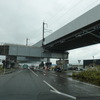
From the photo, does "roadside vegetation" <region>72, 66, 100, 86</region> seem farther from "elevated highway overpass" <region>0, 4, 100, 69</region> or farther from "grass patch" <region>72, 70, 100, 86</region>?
"elevated highway overpass" <region>0, 4, 100, 69</region>

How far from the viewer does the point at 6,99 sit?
971 cm

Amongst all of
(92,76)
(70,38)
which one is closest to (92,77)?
(92,76)

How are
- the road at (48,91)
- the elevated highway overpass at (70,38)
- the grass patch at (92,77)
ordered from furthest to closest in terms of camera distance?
the elevated highway overpass at (70,38), the grass patch at (92,77), the road at (48,91)

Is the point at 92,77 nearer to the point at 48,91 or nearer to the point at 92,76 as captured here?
the point at 92,76

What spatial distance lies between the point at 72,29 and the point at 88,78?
50.1 ft

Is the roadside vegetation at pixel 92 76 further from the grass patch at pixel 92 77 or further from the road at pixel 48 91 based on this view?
the road at pixel 48 91

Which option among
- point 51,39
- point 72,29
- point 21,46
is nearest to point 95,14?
point 72,29

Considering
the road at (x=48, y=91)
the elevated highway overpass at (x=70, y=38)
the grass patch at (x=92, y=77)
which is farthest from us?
the elevated highway overpass at (x=70, y=38)

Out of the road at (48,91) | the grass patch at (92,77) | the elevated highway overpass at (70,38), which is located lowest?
the road at (48,91)

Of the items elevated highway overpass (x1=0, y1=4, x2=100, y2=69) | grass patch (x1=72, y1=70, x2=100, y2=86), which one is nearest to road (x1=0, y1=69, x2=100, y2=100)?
grass patch (x1=72, y1=70, x2=100, y2=86)

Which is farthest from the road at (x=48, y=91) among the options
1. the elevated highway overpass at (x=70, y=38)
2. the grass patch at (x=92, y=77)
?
the elevated highway overpass at (x=70, y=38)

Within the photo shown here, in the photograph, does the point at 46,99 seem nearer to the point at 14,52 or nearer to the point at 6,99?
the point at 6,99

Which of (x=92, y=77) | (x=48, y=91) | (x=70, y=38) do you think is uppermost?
(x=70, y=38)

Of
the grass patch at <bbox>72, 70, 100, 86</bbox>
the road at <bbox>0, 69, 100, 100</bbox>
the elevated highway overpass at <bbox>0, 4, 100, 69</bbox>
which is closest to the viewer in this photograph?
the road at <bbox>0, 69, 100, 100</bbox>
